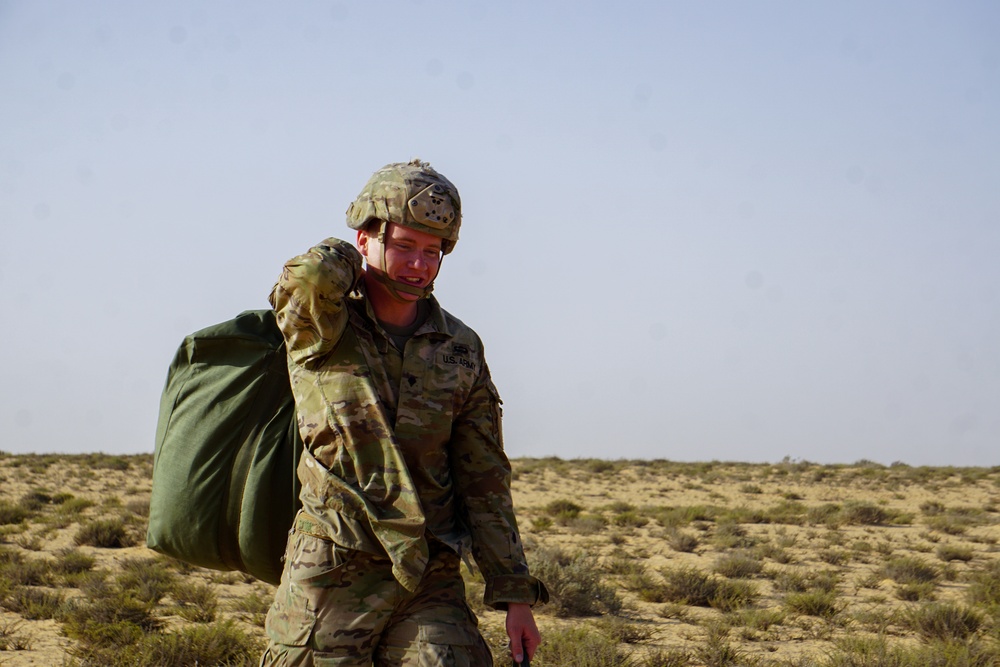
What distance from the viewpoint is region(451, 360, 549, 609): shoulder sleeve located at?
9.66 ft

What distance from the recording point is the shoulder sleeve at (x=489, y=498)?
9.66 feet

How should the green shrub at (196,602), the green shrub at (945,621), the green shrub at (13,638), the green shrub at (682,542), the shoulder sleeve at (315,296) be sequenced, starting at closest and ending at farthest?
the shoulder sleeve at (315,296) → the green shrub at (13,638) → the green shrub at (945,621) → the green shrub at (196,602) → the green shrub at (682,542)

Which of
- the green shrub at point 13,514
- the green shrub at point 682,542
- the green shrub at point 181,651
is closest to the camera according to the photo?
the green shrub at point 181,651

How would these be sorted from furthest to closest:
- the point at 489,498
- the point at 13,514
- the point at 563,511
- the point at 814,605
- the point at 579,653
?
the point at 563,511 → the point at 13,514 → the point at 814,605 → the point at 579,653 → the point at 489,498

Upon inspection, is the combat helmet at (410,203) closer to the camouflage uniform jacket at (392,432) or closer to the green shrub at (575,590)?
the camouflage uniform jacket at (392,432)

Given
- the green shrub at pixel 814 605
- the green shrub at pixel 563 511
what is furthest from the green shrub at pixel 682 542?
the green shrub at pixel 814 605

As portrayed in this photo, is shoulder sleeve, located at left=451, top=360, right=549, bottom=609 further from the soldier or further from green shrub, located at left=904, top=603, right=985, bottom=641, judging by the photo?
green shrub, located at left=904, top=603, right=985, bottom=641

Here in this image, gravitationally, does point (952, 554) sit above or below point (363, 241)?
below

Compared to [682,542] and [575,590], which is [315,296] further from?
[682,542]

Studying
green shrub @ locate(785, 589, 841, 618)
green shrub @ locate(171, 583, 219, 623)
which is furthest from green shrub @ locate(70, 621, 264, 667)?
green shrub @ locate(785, 589, 841, 618)

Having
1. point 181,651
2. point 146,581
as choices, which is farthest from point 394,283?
point 146,581

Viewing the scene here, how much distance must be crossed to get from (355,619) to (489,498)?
1.88 ft

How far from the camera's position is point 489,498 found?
9.83 ft

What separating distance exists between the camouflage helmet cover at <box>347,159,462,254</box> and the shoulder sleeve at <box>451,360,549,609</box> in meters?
0.52
